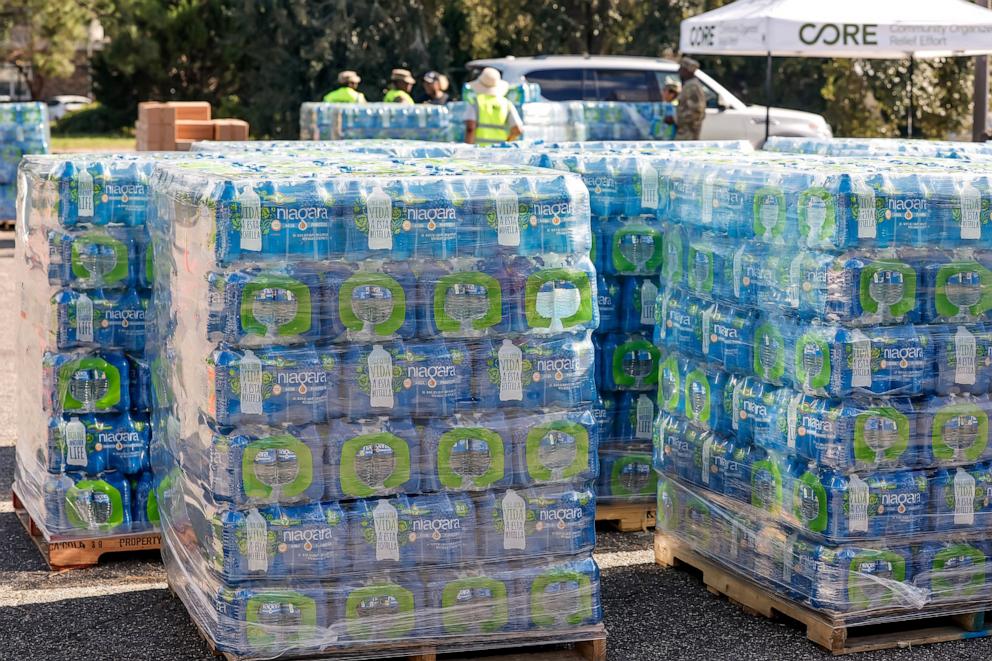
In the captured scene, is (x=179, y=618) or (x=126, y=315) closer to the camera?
(x=179, y=618)

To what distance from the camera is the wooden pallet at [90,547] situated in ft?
24.4

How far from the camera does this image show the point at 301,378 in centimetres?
577

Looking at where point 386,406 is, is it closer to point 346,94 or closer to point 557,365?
point 557,365

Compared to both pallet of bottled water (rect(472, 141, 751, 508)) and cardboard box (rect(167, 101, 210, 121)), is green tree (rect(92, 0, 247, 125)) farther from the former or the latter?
pallet of bottled water (rect(472, 141, 751, 508))

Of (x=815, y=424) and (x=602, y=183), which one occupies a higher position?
(x=602, y=183)

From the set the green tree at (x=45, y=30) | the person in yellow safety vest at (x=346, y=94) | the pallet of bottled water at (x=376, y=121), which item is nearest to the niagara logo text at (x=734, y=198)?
the pallet of bottled water at (x=376, y=121)

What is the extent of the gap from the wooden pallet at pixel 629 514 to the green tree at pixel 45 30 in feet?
117

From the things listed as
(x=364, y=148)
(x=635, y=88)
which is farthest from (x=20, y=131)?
(x=364, y=148)

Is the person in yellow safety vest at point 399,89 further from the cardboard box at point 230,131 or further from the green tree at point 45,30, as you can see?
the green tree at point 45,30

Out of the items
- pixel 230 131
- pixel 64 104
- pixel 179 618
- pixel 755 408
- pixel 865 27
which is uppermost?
pixel 865 27

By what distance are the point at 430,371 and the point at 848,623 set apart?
2.01 meters

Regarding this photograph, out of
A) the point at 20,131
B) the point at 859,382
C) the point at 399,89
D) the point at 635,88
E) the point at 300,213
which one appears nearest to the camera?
the point at 300,213

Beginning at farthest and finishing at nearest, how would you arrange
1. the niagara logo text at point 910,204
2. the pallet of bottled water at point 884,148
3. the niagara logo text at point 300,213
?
the pallet of bottled water at point 884,148, the niagara logo text at point 910,204, the niagara logo text at point 300,213

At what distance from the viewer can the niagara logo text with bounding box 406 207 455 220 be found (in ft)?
19.1
